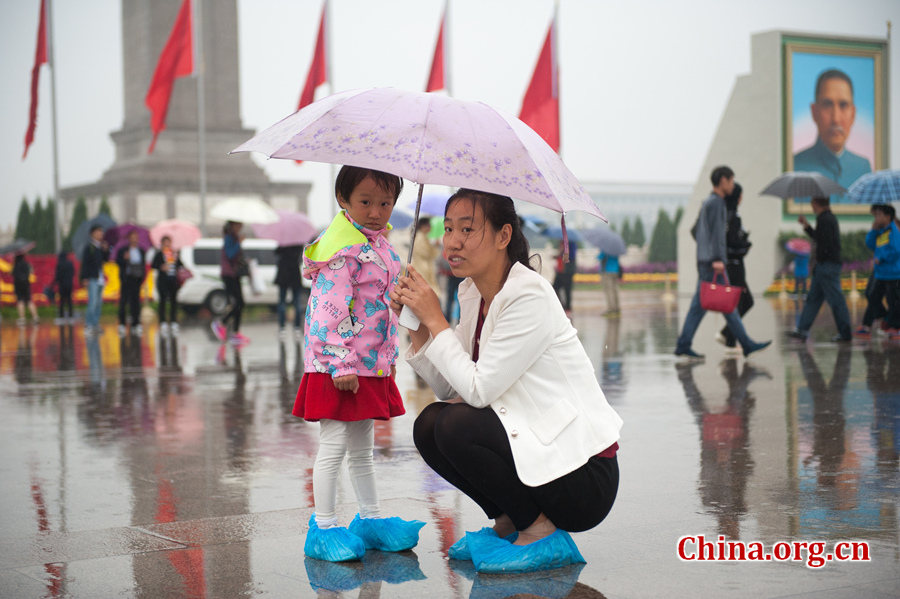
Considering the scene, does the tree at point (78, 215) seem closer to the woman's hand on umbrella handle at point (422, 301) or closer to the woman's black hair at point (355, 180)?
the woman's black hair at point (355, 180)

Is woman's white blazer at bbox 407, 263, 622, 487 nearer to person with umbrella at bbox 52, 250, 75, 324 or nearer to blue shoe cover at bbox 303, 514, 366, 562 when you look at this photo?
blue shoe cover at bbox 303, 514, 366, 562

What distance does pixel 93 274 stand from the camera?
64.8 ft

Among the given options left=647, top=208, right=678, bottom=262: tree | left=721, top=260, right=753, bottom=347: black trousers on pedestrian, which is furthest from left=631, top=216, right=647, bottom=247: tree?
left=721, top=260, right=753, bottom=347: black trousers on pedestrian

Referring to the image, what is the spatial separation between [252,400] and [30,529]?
4.52 m

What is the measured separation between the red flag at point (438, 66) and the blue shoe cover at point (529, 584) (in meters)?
25.5

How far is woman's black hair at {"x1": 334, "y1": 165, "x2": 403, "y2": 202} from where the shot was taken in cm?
425

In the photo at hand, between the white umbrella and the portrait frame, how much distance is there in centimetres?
1851

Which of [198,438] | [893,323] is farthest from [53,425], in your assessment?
[893,323]

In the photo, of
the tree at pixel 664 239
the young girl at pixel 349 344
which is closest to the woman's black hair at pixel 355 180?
the young girl at pixel 349 344

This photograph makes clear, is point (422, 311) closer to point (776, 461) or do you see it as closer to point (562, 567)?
point (562, 567)

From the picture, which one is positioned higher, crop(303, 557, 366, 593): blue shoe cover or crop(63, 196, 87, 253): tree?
crop(63, 196, 87, 253): tree

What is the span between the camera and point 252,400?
9.31 m

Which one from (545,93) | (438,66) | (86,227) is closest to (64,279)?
(86,227)

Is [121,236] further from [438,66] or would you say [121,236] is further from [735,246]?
[735,246]
